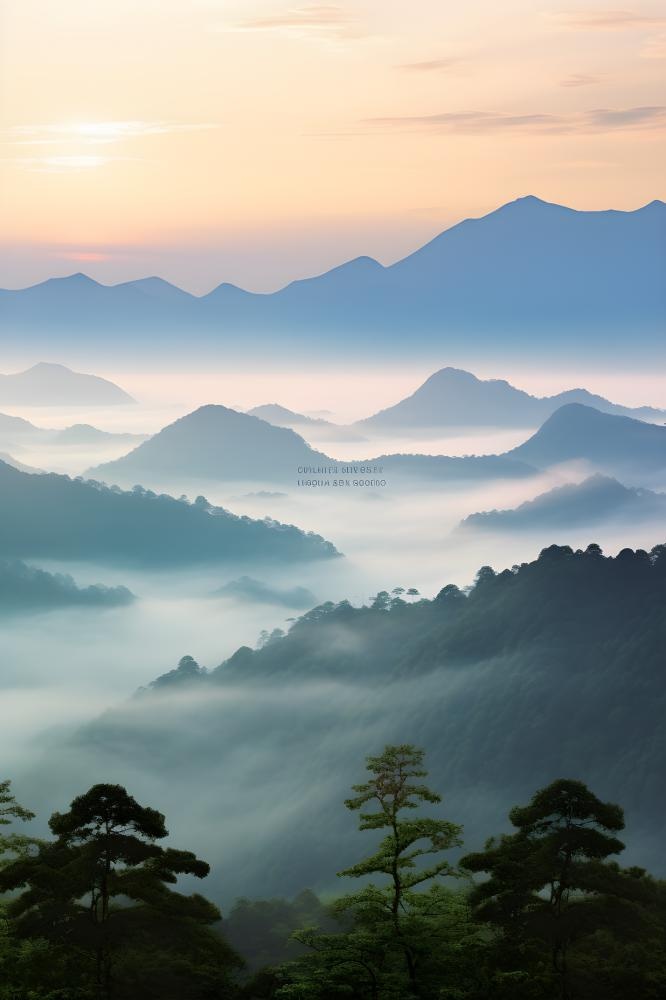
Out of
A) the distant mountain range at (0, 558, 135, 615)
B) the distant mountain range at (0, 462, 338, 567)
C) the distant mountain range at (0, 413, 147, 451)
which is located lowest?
the distant mountain range at (0, 558, 135, 615)

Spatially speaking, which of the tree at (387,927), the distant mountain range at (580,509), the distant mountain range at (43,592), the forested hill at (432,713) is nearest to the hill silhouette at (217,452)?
the distant mountain range at (580,509)

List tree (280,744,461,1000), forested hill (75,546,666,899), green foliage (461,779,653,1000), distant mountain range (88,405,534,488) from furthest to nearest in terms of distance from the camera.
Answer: distant mountain range (88,405,534,488), forested hill (75,546,666,899), green foliage (461,779,653,1000), tree (280,744,461,1000)

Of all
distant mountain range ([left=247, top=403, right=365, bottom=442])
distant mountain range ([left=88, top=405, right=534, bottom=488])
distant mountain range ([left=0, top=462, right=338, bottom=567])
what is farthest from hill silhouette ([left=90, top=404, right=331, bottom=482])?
distant mountain range ([left=0, top=462, right=338, bottom=567])

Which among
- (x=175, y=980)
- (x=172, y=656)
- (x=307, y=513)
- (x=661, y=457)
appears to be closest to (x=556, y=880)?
(x=175, y=980)

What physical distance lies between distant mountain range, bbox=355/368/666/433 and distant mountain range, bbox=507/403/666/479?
10929 mm

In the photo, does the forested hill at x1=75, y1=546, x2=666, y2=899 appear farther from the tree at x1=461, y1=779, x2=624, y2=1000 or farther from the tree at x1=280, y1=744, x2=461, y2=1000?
the tree at x1=280, y1=744, x2=461, y2=1000

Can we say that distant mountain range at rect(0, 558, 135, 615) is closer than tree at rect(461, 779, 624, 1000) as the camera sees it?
No

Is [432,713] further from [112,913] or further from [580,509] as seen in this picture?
[580,509]

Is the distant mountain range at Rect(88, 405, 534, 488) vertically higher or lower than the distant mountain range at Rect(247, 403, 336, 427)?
lower

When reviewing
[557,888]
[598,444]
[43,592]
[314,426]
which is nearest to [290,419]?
[314,426]

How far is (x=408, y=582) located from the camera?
13938 cm

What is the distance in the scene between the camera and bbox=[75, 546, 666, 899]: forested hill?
5047 centimetres

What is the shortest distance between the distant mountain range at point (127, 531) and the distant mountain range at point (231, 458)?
32.9m

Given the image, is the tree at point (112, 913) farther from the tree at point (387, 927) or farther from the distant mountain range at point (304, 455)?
the distant mountain range at point (304, 455)
